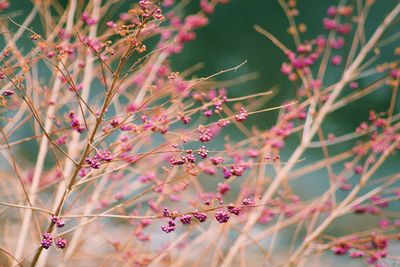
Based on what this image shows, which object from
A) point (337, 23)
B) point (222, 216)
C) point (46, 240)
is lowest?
point (222, 216)

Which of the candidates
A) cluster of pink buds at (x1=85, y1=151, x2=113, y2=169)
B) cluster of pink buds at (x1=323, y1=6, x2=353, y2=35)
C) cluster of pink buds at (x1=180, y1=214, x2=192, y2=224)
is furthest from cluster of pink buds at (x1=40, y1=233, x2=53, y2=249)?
cluster of pink buds at (x1=323, y1=6, x2=353, y2=35)

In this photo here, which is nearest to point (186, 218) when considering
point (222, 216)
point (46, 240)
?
point (222, 216)

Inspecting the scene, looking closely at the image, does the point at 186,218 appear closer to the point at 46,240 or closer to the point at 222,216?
the point at 222,216

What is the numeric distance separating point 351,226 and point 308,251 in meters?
1.04

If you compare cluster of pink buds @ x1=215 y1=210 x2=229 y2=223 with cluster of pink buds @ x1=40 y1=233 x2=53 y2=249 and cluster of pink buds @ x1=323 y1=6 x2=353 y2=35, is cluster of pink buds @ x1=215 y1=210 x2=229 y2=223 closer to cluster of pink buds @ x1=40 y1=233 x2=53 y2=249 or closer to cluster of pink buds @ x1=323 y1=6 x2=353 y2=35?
cluster of pink buds @ x1=40 y1=233 x2=53 y2=249

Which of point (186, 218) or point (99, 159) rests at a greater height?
point (99, 159)

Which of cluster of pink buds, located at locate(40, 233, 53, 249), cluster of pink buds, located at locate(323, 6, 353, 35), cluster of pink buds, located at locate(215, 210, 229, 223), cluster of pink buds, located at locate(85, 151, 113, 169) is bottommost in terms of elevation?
cluster of pink buds, located at locate(215, 210, 229, 223)

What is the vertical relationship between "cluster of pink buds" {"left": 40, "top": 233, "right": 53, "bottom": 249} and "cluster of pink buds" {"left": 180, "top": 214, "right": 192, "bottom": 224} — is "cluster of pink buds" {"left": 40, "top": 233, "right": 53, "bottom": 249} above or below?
above

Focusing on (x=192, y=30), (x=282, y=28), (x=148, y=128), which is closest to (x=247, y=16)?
(x=282, y=28)

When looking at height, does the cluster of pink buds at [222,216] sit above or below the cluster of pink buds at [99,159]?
below

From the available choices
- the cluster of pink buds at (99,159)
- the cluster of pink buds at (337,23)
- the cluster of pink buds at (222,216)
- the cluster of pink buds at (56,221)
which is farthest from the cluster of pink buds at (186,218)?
the cluster of pink buds at (337,23)

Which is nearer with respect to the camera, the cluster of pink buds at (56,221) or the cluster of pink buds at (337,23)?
the cluster of pink buds at (56,221)

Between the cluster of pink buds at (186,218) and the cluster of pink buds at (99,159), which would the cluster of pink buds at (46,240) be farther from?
the cluster of pink buds at (186,218)

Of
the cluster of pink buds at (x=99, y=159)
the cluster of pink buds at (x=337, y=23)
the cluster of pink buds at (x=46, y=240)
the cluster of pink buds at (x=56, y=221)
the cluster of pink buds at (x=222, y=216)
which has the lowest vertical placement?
the cluster of pink buds at (x=222, y=216)
